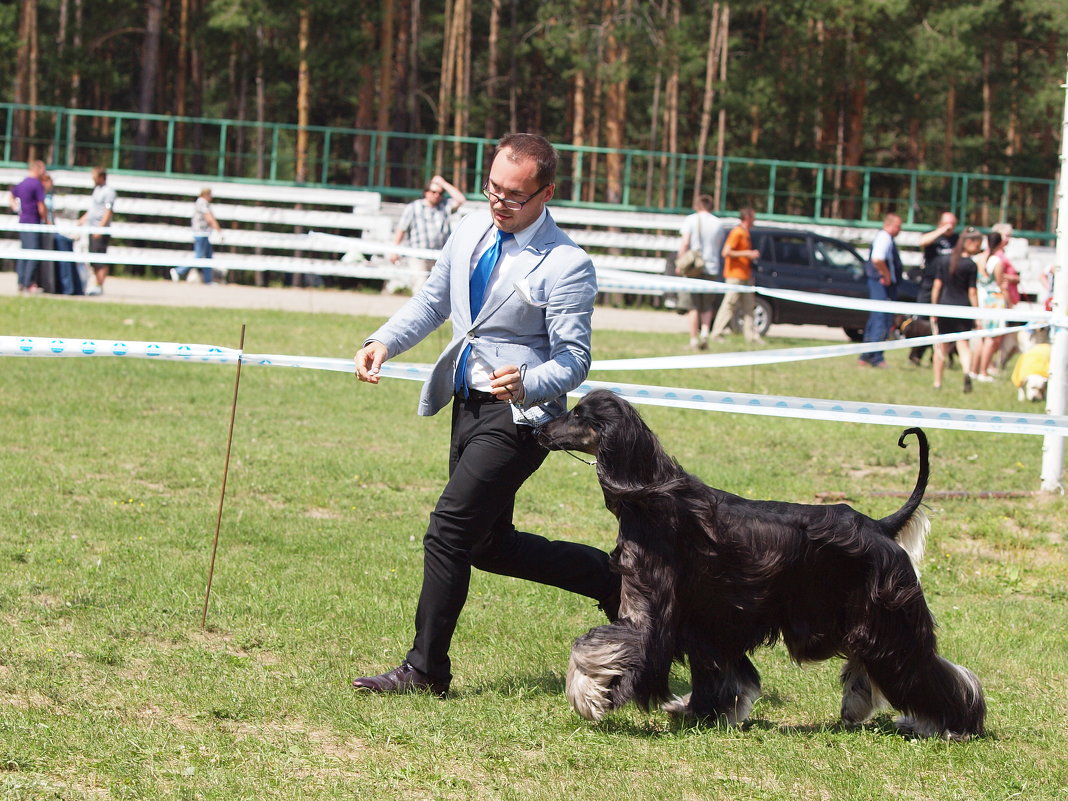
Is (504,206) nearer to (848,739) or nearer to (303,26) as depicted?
(848,739)

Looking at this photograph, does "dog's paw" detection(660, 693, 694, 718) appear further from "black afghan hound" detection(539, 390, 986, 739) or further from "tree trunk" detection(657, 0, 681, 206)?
"tree trunk" detection(657, 0, 681, 206)

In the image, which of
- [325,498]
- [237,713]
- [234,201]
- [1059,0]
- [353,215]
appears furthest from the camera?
[1059,0]

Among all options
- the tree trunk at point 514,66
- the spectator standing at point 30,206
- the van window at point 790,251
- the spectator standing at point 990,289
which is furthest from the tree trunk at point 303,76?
the spectator standing at point 990,289

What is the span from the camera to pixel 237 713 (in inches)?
165

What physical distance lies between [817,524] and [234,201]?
2794 cm

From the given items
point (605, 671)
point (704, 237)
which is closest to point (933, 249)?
point (704, 237)

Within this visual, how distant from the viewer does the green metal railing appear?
29172mm

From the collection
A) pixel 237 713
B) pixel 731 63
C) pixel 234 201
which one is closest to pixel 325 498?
pixel 237 713

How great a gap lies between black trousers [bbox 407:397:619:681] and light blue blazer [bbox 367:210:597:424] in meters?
0.10

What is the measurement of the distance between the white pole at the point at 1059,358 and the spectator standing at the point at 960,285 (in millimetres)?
5519

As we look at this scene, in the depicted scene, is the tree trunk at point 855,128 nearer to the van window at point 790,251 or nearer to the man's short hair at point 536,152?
the van window at point 790,251

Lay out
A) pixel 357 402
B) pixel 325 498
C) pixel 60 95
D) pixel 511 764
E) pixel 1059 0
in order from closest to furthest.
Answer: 1. pixel 511 764
2. pixel 325 498
3. pixel 357 402
4. pixel 1059 0
5. pixel 60 95

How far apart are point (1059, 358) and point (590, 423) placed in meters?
4.89

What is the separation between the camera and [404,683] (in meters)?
4.42
